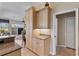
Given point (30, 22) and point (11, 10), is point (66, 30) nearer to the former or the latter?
point (30, 22)

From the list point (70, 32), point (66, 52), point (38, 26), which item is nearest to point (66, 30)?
point (70, 32)

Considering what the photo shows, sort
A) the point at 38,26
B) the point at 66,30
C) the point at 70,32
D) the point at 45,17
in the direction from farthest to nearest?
the point at 66,30
the point at 70,32
the point at 38,26
the point at 45,17

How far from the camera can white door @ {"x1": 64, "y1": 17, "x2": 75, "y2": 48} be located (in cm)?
423

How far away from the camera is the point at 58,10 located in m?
2.98

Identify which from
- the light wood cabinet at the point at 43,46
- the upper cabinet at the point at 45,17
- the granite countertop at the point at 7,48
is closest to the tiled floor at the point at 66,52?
the light wood cabinet at the point at 43,46

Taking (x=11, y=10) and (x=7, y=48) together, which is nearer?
(x=7, y=48)

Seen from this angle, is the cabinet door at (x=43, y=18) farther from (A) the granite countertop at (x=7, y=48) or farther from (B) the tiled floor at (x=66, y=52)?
(A) the granite countertop at (x=7, y=48)

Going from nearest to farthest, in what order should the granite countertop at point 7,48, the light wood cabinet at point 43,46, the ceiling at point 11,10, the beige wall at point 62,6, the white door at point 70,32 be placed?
the granite countertop at point 7,48
the ceiling at point 11,10
the beige wall at point 62,6
the light wood cabinet at point 43,46
the white door at point 70,32

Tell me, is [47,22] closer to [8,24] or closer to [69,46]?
[8,24]

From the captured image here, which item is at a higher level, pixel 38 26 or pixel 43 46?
pixel 38 26

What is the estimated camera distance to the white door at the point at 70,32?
167 inches

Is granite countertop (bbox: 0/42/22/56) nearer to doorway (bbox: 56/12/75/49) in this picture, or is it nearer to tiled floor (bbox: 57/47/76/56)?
tiled floor (bbox: 57/47/76/56)

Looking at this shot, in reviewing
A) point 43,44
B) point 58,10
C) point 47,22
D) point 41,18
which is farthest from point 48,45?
point 58,10

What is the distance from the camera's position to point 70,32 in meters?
Result: 4.37
